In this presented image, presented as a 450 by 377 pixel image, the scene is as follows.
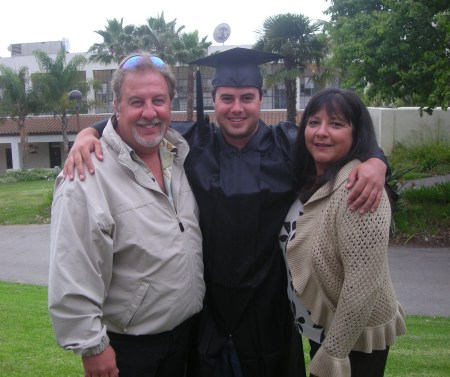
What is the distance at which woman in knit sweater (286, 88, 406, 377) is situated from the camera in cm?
250

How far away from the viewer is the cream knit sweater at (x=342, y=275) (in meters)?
2.48

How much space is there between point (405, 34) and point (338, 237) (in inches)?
364

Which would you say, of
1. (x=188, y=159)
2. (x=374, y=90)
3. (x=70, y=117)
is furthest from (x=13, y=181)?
(x=188, y=159)

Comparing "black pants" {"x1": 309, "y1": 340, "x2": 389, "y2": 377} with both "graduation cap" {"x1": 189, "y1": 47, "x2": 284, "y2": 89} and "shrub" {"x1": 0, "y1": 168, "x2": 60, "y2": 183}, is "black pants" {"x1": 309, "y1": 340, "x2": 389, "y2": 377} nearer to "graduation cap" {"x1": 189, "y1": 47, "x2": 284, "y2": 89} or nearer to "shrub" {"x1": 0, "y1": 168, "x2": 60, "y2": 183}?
"graduation cap" {"x1": 189, "y1": 47, "x2": 284, "y2": 89}

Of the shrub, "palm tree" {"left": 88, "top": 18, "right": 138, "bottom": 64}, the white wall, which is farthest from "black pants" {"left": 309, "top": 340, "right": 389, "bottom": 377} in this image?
"palm tree" {"left": 88, "top": 18, "right": 138, "bottom": 64}

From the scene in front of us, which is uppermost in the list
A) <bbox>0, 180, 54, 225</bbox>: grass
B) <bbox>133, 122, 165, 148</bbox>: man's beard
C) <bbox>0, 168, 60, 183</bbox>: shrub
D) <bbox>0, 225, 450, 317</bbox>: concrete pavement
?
<bbox>133, 122, 165, 148</bbox>: man's beard

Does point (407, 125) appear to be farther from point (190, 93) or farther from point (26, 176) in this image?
point (26, 176)

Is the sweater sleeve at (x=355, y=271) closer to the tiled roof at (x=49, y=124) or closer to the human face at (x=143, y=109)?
the human face at (x=143, y=109)

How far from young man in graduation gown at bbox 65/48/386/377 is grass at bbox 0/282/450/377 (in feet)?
5.09

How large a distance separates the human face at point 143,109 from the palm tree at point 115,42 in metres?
33.9

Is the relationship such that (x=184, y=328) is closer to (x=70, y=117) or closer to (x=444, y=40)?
(x=444, y=40)

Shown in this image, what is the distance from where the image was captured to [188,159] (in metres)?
3.12

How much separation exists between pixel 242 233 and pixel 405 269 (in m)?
6.76

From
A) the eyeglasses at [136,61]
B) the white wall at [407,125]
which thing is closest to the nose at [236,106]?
the eyeglasses at [136,61]
